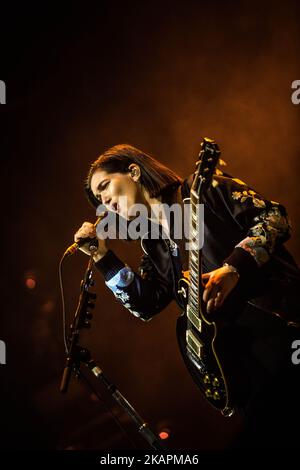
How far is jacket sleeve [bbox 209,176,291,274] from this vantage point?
168cm

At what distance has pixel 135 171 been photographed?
2.17 metres

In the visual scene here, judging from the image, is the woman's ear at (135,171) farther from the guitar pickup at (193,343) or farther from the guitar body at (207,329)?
the guitar pickup at (193,343)

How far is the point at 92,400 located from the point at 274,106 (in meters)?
2.33

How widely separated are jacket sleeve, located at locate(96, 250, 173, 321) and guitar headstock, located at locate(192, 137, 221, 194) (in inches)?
25.0

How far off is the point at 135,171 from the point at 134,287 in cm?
54

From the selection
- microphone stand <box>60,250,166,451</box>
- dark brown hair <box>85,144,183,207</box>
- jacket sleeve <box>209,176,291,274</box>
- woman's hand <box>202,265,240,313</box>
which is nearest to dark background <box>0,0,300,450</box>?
dark brown hair <box>85,144,183,207</box>

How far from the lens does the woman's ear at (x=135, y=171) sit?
7.09ft

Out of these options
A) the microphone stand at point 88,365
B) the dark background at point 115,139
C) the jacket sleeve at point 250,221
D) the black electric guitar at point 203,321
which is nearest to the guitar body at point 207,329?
the black electric guitar at point 203,321

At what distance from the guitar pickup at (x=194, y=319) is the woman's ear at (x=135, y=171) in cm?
71

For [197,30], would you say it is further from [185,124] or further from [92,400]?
[92,400]

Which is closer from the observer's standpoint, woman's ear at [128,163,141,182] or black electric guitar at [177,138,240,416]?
black electric guitar at [177,138,240,416]

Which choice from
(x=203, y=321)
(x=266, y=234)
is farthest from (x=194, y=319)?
(x=266, y=234)

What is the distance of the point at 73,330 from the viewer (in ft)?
5.77

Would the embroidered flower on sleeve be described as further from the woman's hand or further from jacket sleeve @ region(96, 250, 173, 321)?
jacket sleeve @ region(96, 250, 173, 321)
